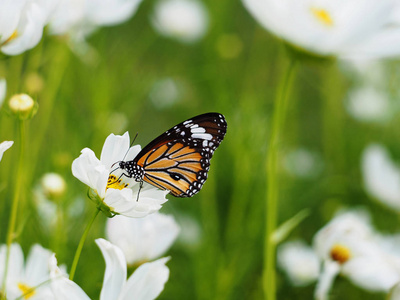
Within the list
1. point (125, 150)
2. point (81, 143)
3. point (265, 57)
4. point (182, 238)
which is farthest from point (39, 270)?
point (265, 57)

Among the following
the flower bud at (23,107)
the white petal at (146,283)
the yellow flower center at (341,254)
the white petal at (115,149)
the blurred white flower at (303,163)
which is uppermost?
the flower bud at (23,107)

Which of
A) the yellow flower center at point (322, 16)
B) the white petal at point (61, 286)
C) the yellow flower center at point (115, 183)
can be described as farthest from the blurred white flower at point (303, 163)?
the white petal at point (61, 286)

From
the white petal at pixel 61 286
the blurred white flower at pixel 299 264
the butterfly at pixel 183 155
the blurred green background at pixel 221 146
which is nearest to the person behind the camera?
the white petal at pixel 61 286

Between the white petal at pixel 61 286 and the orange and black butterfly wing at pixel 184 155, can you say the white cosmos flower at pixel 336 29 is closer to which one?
the orange and black butterfly wing at pixel 184 155

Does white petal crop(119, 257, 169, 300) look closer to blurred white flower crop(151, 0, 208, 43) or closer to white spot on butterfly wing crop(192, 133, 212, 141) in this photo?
white spot on butterfly wing crop(192, 133, 212, 141)

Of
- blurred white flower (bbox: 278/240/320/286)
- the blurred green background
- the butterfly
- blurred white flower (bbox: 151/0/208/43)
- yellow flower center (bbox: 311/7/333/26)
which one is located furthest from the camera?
blurred white flower (bbox: 151/0/208/43)

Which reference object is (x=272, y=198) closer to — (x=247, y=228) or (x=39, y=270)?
(x=39, y=270)

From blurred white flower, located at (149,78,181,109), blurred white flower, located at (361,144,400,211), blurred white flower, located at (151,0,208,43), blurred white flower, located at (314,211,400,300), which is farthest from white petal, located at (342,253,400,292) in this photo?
blurred white flower, located at (151,0,208,43)
